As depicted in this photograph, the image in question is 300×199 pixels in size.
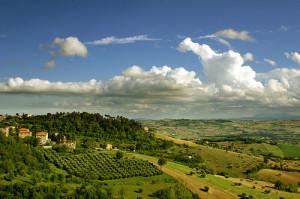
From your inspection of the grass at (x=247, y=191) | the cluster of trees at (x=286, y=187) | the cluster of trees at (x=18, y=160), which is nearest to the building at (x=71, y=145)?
the cluster of trees at (x=18, y=160)

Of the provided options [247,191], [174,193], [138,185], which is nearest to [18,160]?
[138,185]

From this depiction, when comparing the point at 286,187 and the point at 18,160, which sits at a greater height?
the point at 18,160

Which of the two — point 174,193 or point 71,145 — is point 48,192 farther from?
point 71,145

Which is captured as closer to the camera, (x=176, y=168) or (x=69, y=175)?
(x=69, y=175)

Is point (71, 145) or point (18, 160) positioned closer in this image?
point (18, 160)

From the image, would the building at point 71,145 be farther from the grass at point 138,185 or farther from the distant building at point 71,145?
the grass at point 138,185

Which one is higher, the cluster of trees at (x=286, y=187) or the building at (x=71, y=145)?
the building at (x=71, y=145)

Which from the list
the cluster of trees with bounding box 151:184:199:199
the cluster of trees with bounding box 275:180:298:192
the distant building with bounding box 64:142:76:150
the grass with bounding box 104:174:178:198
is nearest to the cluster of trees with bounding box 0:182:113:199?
the grass with bounding box 104:174:178:198

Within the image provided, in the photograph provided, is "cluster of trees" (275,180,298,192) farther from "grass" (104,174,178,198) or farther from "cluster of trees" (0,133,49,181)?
"cluster of trees" (0,133,49,181)

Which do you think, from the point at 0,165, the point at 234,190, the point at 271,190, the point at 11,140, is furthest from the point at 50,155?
the point at 271,190

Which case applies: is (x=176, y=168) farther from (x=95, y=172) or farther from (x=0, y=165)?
(x=0, y=165)

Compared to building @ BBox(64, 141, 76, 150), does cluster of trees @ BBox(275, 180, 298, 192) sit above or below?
below
